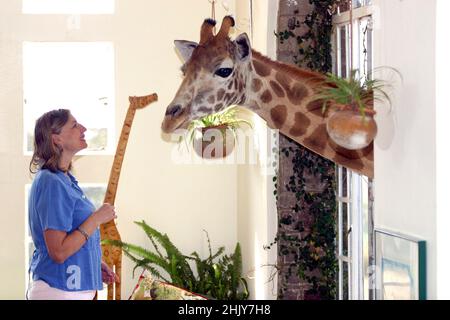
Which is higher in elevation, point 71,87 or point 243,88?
point 71,87

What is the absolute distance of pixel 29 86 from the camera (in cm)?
440

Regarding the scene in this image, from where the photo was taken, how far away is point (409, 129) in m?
2.42

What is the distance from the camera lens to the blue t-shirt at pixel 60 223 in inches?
102

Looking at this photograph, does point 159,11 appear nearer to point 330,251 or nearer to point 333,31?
point 333,31

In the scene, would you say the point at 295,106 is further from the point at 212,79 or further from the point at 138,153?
the point at 138,153

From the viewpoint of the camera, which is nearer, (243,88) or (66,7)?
(243,88)

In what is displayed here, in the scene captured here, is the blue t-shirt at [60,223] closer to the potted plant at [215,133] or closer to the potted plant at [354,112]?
the potted plant at [354,112]

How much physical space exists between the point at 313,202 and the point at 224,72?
1.23m

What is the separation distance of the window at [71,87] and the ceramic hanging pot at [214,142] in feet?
1.57

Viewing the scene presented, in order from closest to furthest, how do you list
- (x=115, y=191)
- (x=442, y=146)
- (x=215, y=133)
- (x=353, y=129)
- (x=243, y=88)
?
(x=442, y=146) < (x=353, y=129) < (x=243, y=88) < (x=215, y=133) < (x=115, y=191)

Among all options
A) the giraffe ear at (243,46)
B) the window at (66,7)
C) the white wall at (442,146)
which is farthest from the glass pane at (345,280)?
the window at (66,7)

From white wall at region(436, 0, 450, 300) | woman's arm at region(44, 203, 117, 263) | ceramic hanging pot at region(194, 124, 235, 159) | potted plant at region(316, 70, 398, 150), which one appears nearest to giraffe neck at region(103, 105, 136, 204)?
ceramic hanging pot at region(194, 124, 235, 159)

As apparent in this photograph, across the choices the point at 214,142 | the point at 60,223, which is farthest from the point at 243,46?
the point at 214,142
